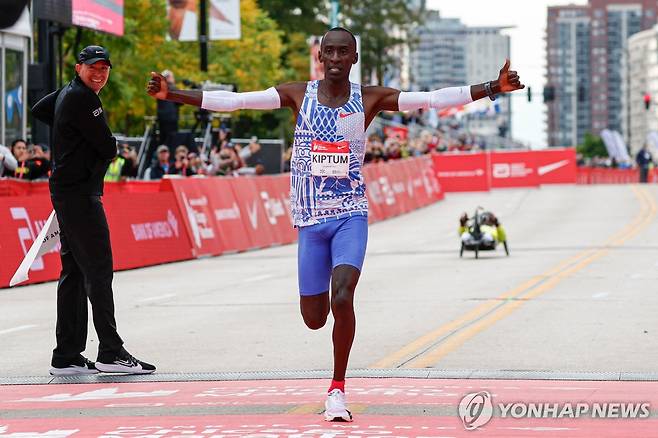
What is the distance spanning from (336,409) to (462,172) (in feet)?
173

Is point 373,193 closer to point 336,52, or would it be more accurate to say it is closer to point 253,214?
point 253,214

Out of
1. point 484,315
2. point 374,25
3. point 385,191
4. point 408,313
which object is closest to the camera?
point 484,315

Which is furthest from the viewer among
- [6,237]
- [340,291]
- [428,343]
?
[6,237]

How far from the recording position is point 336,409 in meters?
8.02

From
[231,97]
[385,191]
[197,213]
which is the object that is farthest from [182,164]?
[231,97]

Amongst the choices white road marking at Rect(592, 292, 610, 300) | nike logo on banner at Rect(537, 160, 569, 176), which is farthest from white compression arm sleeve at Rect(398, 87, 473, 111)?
nike logo on banner at Rect(537, 160, 569, 176)

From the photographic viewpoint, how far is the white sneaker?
315 inches

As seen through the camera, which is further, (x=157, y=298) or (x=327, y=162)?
(x=157, y=298)

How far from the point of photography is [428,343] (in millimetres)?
12016

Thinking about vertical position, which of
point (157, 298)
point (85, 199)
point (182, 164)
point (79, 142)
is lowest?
point (157, 298)

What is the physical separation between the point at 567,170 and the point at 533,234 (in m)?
33.9

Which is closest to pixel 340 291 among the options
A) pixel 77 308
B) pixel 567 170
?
pixel 77 308

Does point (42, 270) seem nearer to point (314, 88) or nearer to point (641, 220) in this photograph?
point (314, 88)

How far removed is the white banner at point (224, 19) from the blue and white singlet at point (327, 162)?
32396 mm
